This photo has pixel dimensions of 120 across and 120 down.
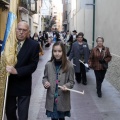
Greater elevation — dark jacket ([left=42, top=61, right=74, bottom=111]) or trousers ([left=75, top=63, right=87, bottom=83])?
dark jacket ([left=42, top=61, right=74, bottom=111])

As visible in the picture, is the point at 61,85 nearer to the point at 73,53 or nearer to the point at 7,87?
the point at 7,87

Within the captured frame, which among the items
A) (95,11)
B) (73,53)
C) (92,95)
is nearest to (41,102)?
(92,95)

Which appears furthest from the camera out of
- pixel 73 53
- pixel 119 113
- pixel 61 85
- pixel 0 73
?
pixel 73 53

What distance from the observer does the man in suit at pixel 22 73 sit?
13.3ft

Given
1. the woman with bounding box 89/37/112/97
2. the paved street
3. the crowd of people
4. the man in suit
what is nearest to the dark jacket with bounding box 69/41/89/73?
the paved street

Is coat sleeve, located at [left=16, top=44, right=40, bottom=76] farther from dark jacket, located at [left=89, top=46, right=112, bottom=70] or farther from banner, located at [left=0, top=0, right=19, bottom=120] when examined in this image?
dark jacket, located at [left=89, top=46, right=112, bottom=70]

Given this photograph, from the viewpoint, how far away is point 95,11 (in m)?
14.6

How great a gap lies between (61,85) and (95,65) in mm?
3744

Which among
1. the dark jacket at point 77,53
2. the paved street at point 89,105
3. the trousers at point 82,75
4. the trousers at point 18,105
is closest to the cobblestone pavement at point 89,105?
the paved street at point 89,105

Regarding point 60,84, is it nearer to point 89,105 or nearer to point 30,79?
point 30,79

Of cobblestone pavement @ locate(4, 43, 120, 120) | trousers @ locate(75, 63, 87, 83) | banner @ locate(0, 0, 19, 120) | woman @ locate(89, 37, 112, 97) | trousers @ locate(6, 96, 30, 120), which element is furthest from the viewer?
trousers @ locate(75, 63, 87, 83)

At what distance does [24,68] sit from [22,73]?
8 centimetres

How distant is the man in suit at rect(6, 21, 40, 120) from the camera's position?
4062mm

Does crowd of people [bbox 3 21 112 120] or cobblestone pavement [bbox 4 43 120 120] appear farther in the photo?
cobblestone pavement [bbox 4 43 120 120]
